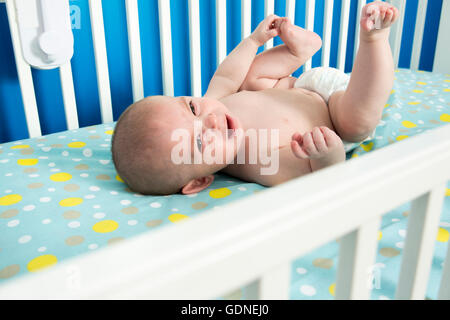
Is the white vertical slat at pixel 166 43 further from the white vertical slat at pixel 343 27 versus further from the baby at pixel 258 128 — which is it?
the white vertical slat at pixel 343 27

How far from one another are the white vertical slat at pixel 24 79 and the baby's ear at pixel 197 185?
0.51m

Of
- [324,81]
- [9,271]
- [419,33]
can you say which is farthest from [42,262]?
[419,33]

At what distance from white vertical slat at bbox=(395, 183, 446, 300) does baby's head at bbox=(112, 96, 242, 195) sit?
0.46 metres

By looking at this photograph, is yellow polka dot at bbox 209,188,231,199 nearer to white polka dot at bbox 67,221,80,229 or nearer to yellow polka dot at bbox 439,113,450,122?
white polka dot at bbox 67,221,80,229

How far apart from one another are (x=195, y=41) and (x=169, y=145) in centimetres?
60

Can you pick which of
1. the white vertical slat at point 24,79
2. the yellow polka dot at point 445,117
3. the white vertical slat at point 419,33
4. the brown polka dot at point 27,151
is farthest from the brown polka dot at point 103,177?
the white vertical slat at point 419,33

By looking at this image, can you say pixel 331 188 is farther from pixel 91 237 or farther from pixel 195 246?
pixel 91 237

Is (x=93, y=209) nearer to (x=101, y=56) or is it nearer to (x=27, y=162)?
(x=27, y=162)

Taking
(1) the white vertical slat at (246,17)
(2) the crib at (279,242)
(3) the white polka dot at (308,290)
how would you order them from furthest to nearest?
(1) the white vertical slat at (246,17), (3) the white polka dot at (308,290), (2) the crib at (279,242)

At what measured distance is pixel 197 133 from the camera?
2.43ft

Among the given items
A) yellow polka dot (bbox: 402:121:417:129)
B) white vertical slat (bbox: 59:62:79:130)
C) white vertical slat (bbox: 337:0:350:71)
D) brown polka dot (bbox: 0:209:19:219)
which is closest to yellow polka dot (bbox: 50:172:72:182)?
brown polka dot (bbox: 0:209:19:219)

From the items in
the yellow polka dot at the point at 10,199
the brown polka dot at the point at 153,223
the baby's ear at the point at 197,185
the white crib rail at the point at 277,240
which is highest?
the white crib rail at the point at 277,240

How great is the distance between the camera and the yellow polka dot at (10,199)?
67cm

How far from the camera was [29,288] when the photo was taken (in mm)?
189
